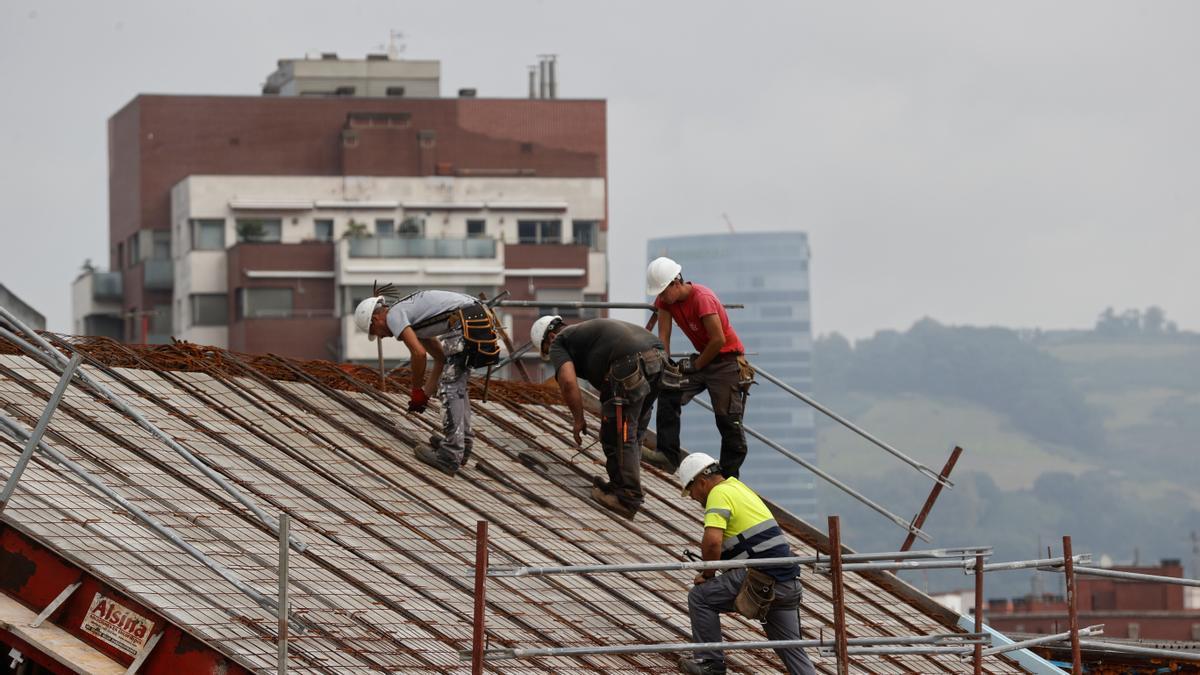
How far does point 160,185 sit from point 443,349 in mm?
82376

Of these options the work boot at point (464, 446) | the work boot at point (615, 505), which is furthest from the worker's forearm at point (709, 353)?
the work boot at point (464, 446)

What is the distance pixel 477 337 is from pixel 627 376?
134 cm

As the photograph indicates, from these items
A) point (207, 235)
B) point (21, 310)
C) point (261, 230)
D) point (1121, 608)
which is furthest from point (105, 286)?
point (21, 310)

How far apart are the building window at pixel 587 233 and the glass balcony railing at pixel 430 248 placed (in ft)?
17.4

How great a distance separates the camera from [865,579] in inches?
720

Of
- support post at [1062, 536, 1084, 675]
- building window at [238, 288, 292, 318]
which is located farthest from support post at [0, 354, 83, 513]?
building window at [238, 288, 292, 318]

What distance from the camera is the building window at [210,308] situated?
9212 centimetres

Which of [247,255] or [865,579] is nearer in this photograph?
[865,579]

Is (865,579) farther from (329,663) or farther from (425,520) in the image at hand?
(329,663)

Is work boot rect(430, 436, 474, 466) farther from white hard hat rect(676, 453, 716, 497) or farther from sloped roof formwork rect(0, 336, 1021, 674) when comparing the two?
white hard hat rect(676, 453, 716, 497)

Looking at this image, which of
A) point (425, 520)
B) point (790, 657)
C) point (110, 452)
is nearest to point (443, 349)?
point (425, 520)

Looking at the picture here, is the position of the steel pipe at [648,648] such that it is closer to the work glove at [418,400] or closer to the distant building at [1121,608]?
the work glove at [418,400]

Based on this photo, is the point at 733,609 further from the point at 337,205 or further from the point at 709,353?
the point at 337,205

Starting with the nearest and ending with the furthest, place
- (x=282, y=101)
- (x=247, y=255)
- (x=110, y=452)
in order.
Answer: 1. (x=110, y=452)
2. (x=247, y=255)
3. (x=282, y=101)
